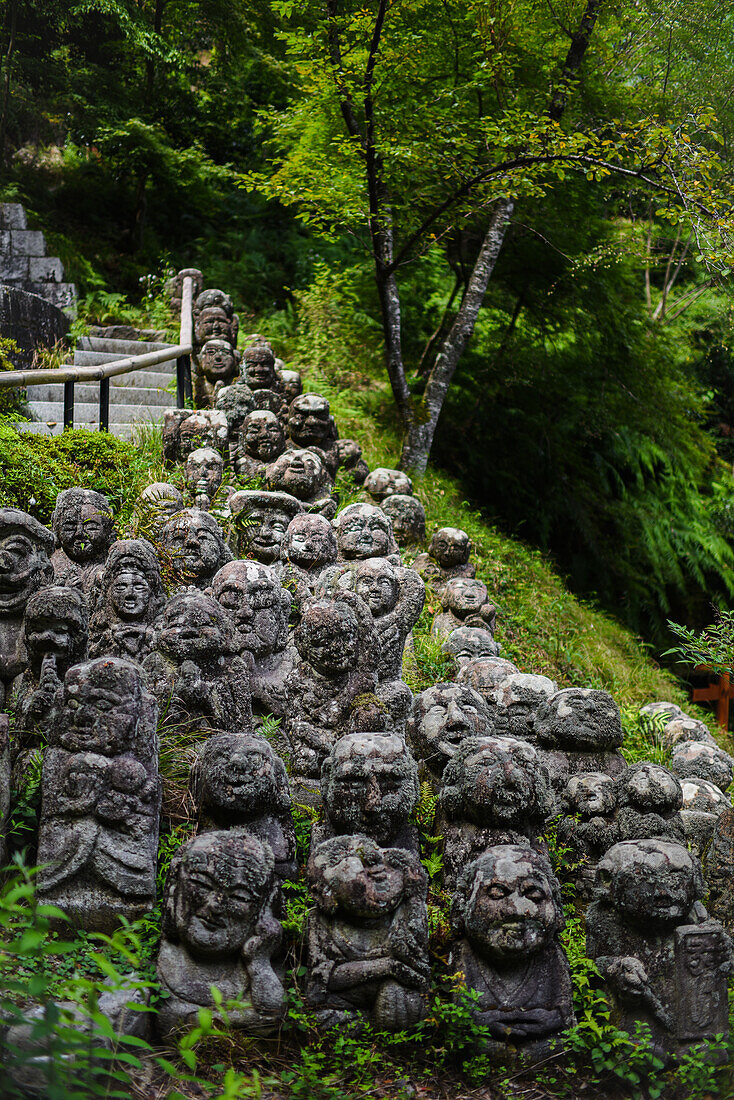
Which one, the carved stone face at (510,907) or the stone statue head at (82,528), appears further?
the stone statue head at (82,528)

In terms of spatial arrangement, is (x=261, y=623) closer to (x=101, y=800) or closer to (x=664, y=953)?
(x=101, y=800)

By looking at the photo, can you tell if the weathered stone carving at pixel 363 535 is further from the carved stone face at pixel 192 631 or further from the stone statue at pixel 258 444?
the carved stone face at pixel 192 631

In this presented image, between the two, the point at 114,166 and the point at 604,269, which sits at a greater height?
the point at 114,166

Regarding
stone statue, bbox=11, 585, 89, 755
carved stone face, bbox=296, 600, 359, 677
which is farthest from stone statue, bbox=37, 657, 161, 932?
carved stone face, bbox=296, 600, 359, 677

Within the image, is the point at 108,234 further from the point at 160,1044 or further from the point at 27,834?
the point at 160,1044

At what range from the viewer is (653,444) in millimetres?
14227

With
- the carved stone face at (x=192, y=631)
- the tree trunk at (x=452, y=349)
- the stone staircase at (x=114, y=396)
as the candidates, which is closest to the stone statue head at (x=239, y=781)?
the carved stone face at (x=192, y=631)

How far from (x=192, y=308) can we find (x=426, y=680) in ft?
23.3

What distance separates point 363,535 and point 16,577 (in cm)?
306

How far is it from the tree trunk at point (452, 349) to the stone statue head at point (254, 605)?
5.79 meters

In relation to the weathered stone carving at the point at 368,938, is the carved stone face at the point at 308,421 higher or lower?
higher

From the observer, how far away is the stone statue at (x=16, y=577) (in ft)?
16.1

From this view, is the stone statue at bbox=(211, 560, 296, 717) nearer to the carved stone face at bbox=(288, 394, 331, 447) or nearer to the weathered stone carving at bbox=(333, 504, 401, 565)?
the weathered stone carving at bbox=(333, 504, 401, 565)

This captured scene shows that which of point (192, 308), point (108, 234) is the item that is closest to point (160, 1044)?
point (192, 308)
